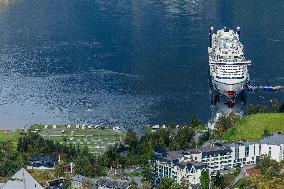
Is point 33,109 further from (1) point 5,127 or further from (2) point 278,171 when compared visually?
(2) point 278,171

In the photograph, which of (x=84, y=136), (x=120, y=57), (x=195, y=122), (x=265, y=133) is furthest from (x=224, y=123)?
(x=120, y=57)

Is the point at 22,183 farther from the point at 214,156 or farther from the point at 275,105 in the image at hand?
the point at 275,105

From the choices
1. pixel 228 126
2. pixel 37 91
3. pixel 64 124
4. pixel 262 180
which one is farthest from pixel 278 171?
pixel 37 91

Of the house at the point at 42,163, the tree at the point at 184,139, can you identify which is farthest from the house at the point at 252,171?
the house at the point at 42,163

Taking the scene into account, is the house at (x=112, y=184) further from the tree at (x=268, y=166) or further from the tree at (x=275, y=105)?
the tree at (x=275, y=105)

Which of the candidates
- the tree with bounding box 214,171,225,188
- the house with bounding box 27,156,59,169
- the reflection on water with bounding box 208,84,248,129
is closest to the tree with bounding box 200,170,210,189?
the tree with bounding box 214,171,225,188

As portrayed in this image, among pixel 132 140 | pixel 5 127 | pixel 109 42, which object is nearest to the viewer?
pixel 132 140
